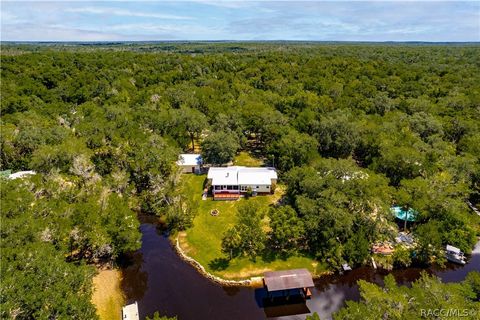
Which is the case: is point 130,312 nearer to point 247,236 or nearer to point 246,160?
point 247,236

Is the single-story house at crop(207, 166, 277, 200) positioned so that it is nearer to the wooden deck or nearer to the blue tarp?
the wooden deck

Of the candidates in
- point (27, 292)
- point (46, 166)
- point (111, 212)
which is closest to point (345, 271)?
point (111, 212)

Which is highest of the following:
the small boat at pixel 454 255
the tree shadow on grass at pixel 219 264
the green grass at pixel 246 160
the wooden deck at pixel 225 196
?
the green grass at pixel 246 160

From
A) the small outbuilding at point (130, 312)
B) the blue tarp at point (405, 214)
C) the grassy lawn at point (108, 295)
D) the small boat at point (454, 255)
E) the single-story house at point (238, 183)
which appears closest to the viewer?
the small outbuilding at point (130, 312)

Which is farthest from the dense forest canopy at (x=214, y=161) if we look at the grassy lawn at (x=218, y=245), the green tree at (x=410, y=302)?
the green tree at (x=410, y=302)

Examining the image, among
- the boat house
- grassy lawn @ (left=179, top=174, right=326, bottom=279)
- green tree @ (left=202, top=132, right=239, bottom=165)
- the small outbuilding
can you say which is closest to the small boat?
grassy lawn @ (left=179, top=174, right=326, bottom=279)

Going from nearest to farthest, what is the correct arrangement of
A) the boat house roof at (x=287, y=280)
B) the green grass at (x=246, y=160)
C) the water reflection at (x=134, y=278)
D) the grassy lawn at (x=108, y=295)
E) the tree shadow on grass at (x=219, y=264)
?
the grassy lawn at (x=108, y=295) < the boat house roof at (x=287, y=280) < the water reflection at (x=134, y=278) < the tree shadow on grass at (x=219, y=264) < the green grass at (x=246, y=160)

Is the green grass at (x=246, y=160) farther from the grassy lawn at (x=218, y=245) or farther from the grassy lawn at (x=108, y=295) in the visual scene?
the grassy lawn at (x=108, y=295)
